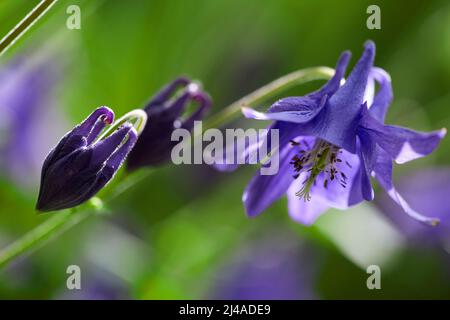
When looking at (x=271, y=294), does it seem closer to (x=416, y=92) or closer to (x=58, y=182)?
(x=416, y=92)

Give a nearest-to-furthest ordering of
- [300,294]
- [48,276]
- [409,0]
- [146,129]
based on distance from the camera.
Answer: [146,129], [48,276], [300,294], [409,0]

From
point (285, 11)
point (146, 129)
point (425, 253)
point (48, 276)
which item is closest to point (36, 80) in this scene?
point (48, 276)

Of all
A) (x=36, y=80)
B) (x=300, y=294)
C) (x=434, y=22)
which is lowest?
(x=300, y=294)

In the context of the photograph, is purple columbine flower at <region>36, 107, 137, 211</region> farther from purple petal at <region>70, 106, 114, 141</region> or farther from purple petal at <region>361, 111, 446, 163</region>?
purple petal at <region>361, 111, 446, 163</region>

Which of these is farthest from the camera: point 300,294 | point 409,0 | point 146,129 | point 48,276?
point 409,0

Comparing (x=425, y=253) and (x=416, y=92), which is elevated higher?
(x=416, y=92)

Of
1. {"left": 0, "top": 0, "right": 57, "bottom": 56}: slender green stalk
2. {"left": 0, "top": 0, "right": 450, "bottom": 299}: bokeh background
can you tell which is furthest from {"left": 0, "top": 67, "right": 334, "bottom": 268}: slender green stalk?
{"left": 0, "top": 0, "right": 450, "bottom": 299}: bokeh background
